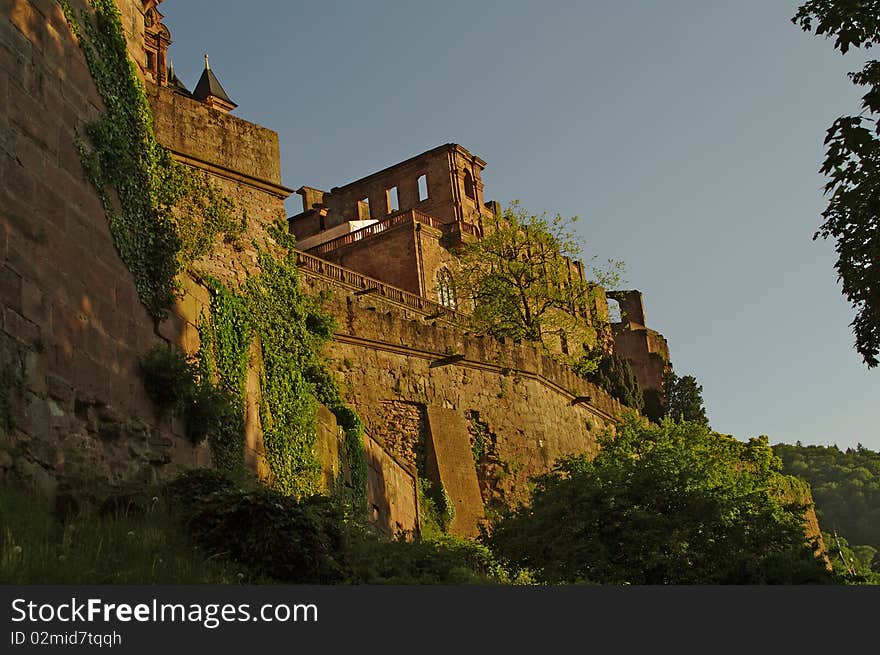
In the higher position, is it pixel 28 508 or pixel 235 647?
pixel 28 508

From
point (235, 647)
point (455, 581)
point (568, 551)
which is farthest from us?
point (568, 551)

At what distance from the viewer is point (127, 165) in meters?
11.2

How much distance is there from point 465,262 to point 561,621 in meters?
41.5

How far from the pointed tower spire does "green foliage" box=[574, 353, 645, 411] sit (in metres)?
21.9

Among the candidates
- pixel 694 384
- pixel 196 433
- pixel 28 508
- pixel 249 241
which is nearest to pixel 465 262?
pixel 694 384

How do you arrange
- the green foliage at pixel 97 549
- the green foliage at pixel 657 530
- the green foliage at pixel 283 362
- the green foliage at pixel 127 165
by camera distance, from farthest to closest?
the green foliage at pixel 657 530, the green foliage at pixel 283 362, the green foliage at pixel 127 165, the green foliage at pixel 97 549

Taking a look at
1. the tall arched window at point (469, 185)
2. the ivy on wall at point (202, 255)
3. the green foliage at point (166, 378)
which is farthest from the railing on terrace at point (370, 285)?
the green foliage at point (166, 378)

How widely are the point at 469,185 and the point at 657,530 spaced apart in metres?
41.1

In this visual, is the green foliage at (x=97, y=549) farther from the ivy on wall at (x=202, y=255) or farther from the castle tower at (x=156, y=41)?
the castle tower at (x=156, y=41)

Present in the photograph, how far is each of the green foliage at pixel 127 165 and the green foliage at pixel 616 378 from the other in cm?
3281

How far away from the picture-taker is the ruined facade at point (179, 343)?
28.5 ft

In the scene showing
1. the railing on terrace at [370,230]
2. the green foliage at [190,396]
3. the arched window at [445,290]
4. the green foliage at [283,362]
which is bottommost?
the green foliage at [190,396]

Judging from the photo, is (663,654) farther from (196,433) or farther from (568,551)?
(568,551)

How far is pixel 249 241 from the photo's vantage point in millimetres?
19062
